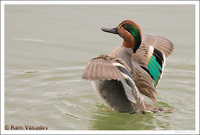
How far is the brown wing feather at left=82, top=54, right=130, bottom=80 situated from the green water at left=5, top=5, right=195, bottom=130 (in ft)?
3.84

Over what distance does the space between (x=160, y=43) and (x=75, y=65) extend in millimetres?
2193

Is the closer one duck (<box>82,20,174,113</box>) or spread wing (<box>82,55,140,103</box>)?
spread wing (<box>82,55,140,103</box>)

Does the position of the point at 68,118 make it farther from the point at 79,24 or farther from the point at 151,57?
the point at 79,24

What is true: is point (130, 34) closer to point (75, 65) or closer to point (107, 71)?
point (107, 71)

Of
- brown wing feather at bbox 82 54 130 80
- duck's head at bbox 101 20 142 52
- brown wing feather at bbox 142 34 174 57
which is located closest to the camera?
brown wing feather at bbox 82 54 130 80

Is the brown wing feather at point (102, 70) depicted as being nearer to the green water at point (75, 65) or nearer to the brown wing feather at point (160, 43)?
the green water at point (75, 65)

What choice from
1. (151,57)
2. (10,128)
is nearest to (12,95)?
(10,128)

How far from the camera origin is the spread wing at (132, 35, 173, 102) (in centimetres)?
636

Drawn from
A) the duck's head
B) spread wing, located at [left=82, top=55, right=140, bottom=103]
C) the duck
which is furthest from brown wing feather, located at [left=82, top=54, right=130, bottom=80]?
the duck's head

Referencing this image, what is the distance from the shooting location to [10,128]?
5.90m

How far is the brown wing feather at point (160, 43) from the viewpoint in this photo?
7.06 meters

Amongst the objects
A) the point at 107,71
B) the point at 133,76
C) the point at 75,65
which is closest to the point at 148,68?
the point at 133,76

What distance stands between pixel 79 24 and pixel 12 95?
12.7 ft

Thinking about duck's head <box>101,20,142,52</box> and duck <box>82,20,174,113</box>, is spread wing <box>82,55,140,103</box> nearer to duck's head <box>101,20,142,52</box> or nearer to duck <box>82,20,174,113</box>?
duck <box>82,20,174,113</box>
